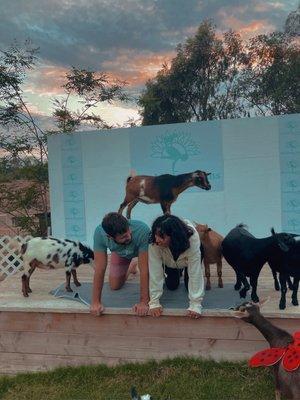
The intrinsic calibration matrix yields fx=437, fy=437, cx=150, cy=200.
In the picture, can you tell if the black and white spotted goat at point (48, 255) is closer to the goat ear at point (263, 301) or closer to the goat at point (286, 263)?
the goat ear at point (263, 301)

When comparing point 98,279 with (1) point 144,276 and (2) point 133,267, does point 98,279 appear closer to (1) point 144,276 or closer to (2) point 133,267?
(1) point 144,276

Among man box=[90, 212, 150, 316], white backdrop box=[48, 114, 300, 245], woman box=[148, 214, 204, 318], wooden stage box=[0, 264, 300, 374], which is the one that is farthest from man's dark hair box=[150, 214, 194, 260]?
white backdrop box=[48, 114, 300, 245]

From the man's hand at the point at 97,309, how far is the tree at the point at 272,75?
13.1m

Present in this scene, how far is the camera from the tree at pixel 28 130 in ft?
27.5

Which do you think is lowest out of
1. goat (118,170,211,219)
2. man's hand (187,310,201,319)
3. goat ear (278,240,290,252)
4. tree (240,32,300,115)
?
man's hand (187,310,201,319)

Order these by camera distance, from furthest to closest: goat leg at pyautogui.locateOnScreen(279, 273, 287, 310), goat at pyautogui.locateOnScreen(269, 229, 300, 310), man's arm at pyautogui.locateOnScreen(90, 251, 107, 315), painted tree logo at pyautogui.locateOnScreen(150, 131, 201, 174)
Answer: painted tree logo at pyautogui.locateOnScreen(150, 131, 201, 174), man's arm at pyautogui.locateOnScreen(90, 251, 107, 315), goat leg at pyautogui.locateOnScreen(279, 273, 287, 310), goat at pyautogui.locateOnScreen(269, 229, 300, 310)

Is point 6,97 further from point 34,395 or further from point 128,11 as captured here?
point 34,395

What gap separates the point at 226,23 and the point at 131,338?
14.3 metres

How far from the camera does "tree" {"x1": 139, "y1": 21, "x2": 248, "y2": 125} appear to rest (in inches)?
631

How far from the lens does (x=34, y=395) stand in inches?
123

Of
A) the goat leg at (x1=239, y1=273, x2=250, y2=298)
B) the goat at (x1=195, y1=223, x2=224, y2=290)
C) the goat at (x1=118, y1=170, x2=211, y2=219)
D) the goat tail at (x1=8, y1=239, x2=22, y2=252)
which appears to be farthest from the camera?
the goat tail at (x1=8, y1=239, x2=22, y2=252)

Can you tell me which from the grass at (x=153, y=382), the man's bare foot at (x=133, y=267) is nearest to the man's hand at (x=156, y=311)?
the grass at (x=153, y=382)

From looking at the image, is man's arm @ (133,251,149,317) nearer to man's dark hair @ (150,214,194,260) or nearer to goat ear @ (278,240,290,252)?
man's dark hair @ (150,214,194,260)

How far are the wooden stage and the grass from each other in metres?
0.09
